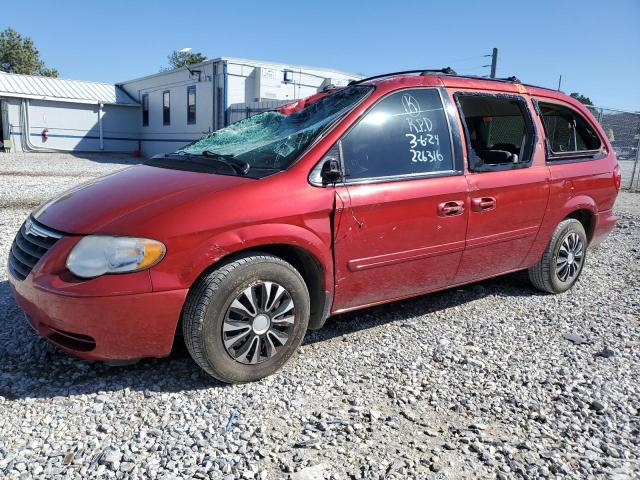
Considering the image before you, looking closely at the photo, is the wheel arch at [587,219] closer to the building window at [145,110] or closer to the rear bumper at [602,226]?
the rear bumper at [602,226]

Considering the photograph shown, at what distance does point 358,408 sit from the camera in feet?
8.85

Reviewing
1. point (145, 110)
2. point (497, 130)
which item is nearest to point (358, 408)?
point (497, 130)

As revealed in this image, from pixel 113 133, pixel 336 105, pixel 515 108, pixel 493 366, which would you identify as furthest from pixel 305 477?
pixel 113 133

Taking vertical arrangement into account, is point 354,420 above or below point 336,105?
below

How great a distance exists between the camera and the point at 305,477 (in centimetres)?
216

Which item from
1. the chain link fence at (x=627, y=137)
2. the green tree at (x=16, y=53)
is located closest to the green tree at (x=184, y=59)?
the green tree at (x=16, y=53)

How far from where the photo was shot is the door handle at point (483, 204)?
12.0 feet

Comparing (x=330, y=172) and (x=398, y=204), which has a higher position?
(x=330, y=172)

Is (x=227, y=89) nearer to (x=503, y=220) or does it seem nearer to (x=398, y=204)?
(x=503, y=220)

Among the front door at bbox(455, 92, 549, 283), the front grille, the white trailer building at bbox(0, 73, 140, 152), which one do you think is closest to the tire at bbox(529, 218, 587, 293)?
the front door at bbox(455, 92, 549, 283)

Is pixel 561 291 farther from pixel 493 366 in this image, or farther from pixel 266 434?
pixel 266 434

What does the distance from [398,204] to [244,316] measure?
1.25 m

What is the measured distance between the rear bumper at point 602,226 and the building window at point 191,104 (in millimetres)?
19577

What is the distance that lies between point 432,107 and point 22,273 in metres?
2.87
